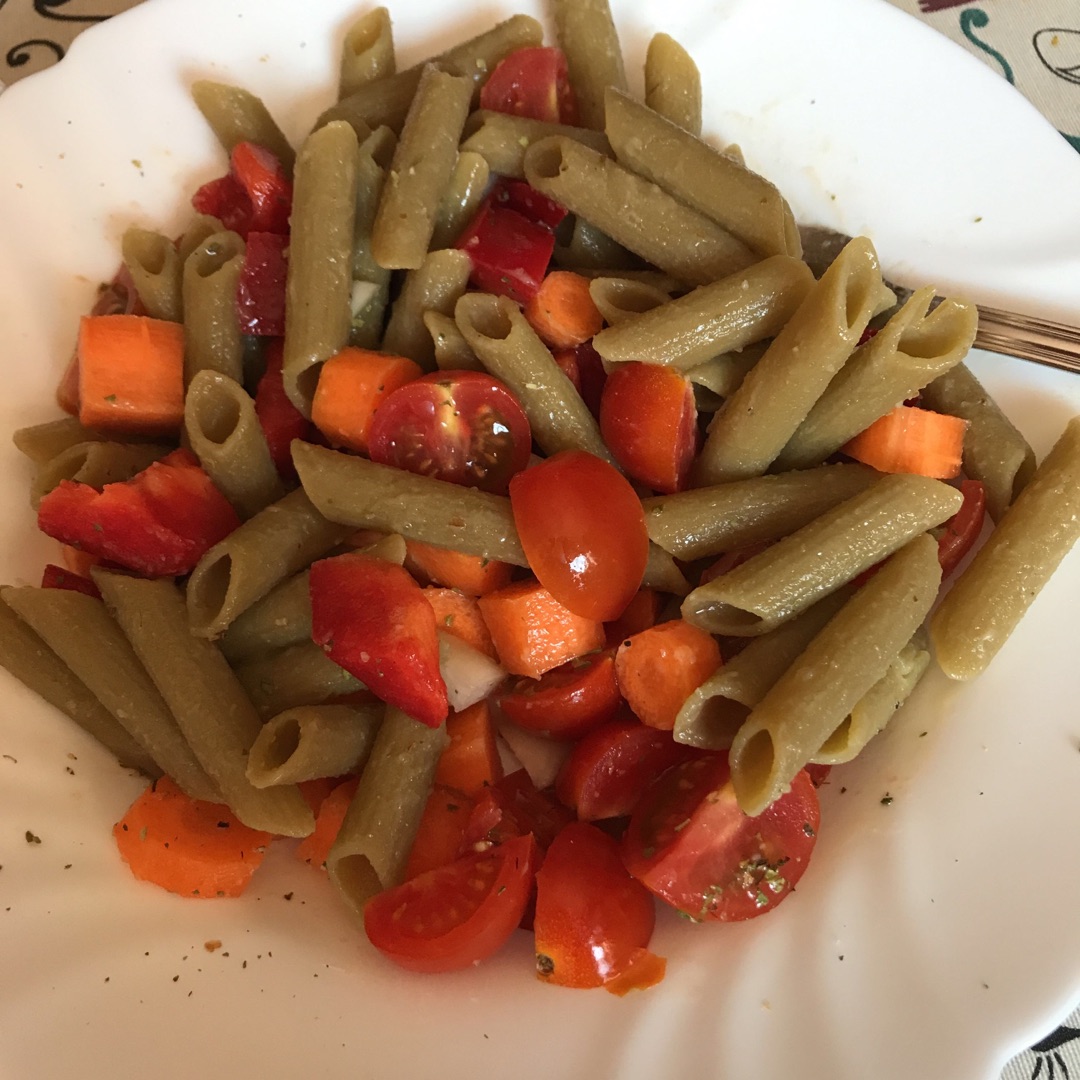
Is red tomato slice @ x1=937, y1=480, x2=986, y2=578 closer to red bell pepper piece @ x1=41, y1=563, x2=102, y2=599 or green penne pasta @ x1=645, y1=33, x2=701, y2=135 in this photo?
green penne pasta @ x1=645, y1=33, x2=701, y2=135

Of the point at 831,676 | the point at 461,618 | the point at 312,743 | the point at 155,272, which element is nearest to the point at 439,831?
the point at 312,743

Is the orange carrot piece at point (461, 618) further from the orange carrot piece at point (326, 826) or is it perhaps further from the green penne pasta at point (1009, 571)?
the green penne pasta at point (1009, 571)

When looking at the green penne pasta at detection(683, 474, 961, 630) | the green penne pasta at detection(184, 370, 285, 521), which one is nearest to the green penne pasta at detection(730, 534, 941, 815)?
the green penne pasta at detection(683, 474, 961, 630)

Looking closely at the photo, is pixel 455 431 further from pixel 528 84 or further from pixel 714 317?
pixel 528 84

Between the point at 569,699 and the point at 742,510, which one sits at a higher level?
the point at 742,510

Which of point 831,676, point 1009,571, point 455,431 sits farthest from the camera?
point 455,431

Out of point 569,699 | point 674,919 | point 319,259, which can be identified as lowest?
point 674,919

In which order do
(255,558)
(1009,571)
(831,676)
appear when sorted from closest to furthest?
(831,676) → (1009,571) → (255,558)
